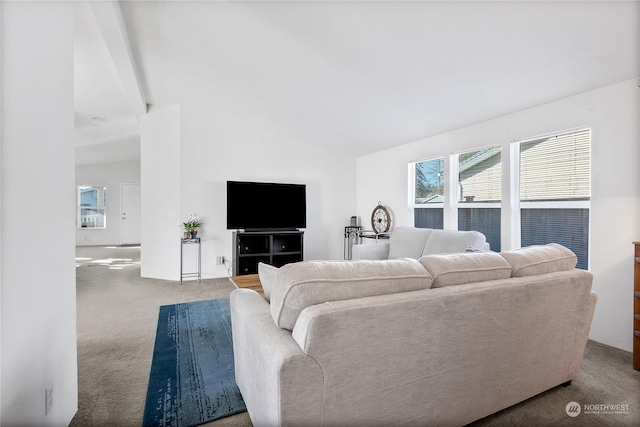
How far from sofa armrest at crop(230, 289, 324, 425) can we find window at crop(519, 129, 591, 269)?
9.94ft

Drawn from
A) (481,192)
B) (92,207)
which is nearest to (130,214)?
(92,207)

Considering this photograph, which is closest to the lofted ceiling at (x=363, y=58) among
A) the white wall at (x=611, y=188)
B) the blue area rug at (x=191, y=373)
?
the white wall at (x=611, y=188)

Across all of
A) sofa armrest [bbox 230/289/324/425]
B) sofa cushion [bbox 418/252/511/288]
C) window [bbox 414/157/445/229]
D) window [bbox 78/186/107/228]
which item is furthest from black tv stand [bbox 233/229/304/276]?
window [bbox 78/186/107/228]

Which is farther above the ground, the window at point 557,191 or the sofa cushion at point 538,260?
the window at point 557,191

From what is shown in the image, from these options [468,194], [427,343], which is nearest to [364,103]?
[468,194]

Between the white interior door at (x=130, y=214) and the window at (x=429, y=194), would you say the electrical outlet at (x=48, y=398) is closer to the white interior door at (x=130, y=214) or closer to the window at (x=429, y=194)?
the window at (x=429, y=194)

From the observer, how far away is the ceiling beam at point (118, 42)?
2521 millimetres

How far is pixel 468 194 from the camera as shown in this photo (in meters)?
4.17

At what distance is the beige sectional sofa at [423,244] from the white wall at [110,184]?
8.13m

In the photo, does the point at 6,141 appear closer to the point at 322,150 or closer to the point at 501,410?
the point at 501,410

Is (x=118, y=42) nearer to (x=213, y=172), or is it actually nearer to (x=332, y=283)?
(x=213, y=172)

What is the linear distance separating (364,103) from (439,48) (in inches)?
55.9

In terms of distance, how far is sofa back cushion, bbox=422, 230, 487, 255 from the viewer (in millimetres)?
3352

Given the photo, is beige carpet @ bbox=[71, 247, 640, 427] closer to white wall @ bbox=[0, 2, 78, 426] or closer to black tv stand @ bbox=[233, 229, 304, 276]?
white wall @ bbox=[0, 2, 78, 426]
